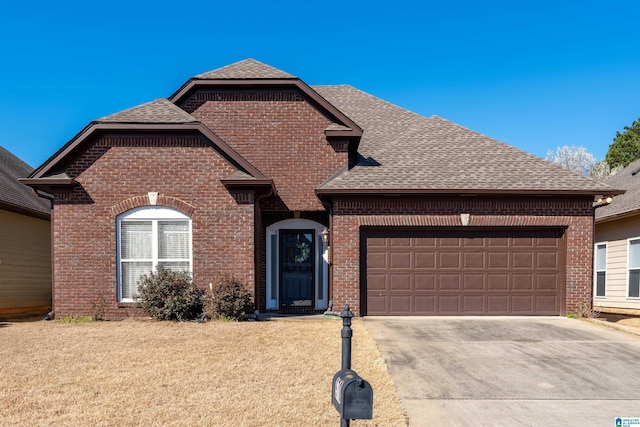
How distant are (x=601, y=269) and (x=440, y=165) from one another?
8.31 m

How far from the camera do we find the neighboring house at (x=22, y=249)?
520 inches

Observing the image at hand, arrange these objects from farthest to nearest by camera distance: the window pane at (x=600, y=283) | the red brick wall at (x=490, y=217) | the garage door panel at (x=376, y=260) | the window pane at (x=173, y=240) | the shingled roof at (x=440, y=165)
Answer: the window pane at (x=600, y=283), the garage door panel at (x=376, y=260), the red brick wall at (x=490, y=217), the shingled roof at (x=440, y=165), the window pane at (x=173, y=240)

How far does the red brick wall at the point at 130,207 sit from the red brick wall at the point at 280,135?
5.83ft

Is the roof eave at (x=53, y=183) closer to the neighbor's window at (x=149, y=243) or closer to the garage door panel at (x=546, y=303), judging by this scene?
the neighbor's window at (x=149, y=243)

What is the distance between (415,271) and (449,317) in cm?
148

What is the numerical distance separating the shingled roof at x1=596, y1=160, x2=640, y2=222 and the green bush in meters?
12.9

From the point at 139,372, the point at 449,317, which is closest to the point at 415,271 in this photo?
the point at 449,317

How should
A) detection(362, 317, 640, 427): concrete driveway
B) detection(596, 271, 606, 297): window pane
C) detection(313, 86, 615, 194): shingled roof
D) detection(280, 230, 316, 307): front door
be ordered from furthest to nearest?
detection(596, 271, 606, 297): window pane, detection(280, 230, 316, 307): front door, detection(313, 86, 615, 194): shingled roof, detection(362, 317, 640, 427): concrete driveway

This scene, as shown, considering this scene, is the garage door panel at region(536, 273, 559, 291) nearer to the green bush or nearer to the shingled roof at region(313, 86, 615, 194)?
the shingled roof at region(313, 86, 615, 194)

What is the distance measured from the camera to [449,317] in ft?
37.4

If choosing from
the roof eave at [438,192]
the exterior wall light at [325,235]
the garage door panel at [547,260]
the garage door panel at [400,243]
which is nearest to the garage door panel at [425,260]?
the garage door panel at [400,243]

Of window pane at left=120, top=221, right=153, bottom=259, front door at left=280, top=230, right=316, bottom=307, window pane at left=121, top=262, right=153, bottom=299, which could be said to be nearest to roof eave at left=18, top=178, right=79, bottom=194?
window pane at left=120, top=221, right=153, bottom=259

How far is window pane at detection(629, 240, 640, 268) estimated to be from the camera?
13609 mm

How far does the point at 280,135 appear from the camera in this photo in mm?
12375
